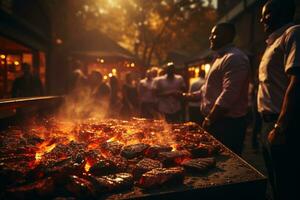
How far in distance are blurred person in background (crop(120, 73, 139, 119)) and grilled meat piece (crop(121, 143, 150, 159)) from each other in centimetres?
944

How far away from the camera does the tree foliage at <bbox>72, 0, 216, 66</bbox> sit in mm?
31938

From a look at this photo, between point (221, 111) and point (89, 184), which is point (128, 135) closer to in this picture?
point (221, 111)

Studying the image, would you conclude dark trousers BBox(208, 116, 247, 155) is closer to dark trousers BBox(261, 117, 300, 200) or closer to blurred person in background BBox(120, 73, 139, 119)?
dark trousers BBox(261, 117, 300, 200)

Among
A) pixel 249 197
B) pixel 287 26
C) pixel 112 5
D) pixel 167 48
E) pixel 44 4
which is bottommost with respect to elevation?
pixel 249 197

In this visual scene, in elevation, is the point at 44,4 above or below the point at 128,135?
above

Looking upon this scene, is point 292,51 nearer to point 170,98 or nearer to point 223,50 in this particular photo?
point 223,50

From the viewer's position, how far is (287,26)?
325 cm

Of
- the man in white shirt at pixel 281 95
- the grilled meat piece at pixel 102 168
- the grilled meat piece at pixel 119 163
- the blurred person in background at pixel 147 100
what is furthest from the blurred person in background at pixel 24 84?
the man in white shirt at pixel 281 95

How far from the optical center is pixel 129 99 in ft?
41.9

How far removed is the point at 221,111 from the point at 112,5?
3705cm

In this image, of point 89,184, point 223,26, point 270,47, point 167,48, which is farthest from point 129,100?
point 167,48

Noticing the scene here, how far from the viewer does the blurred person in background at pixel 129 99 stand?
12742mm

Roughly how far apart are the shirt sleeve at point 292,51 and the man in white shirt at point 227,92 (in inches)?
48.2

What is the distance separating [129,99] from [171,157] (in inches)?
391
